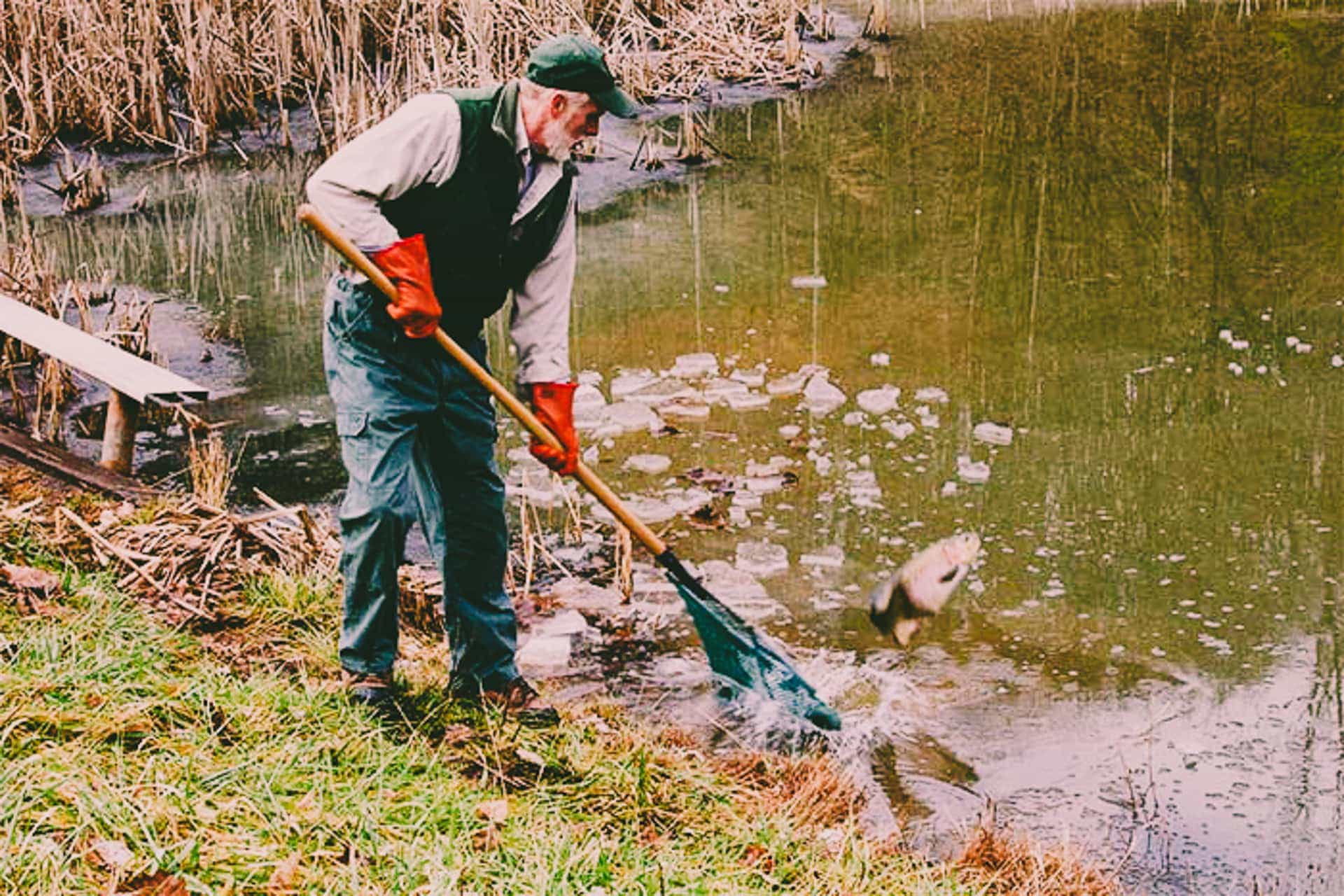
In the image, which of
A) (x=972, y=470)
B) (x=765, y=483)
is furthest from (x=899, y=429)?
(x=765, y=483)

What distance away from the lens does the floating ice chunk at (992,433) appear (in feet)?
22.1

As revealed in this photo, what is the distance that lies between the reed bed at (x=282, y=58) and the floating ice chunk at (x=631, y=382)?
3.75 metres

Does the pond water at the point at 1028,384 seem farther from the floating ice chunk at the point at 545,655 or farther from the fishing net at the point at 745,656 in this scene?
the floating ice chunk at the point at 545,655

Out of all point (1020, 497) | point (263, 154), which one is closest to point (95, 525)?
point (1020, 497)

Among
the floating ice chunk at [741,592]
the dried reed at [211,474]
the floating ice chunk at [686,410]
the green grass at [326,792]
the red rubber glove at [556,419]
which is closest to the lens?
the green grass at [326,792]

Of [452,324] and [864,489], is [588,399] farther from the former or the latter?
[452,324]

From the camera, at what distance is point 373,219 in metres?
3.84

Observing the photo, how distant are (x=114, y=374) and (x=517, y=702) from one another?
2.30m

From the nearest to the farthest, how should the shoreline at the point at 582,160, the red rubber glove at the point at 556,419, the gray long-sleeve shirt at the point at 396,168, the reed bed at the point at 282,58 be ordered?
the gray long-sleeve shirt at the point at 396,168, the red rubber glove at the point at 556,419, the shoreline at the point at 582,160, the reed bed at the point at 282,58

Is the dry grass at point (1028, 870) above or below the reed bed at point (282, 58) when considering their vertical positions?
below

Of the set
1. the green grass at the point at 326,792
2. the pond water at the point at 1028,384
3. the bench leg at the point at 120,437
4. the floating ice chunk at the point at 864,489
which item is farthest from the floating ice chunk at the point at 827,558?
the bench leg at the point at 120,437

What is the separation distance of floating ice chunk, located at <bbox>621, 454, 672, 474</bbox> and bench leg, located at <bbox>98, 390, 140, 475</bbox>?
75.0 inches

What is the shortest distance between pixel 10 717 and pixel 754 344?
16.2ft

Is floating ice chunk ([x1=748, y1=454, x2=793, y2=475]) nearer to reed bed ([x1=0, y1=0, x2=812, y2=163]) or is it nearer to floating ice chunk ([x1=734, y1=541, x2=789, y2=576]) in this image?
floating ice chunk ([x1=734, y1=541, x2=789, y2=576])
